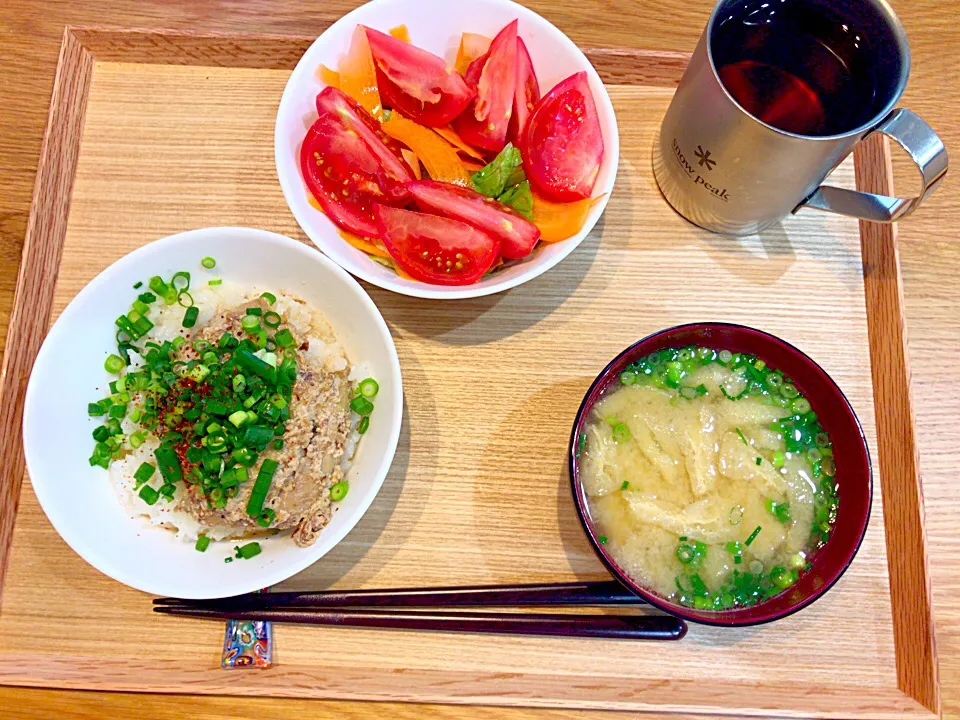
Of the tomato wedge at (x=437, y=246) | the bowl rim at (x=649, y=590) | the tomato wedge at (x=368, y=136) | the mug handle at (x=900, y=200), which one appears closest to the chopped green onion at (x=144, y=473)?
the tomato wedge at (x=437, y=246)

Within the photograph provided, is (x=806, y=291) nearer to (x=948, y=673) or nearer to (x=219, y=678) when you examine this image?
(x=948, y=673)

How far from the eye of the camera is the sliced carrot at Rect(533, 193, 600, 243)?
1735 mm

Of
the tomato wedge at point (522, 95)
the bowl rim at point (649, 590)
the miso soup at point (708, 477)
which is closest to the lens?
the bowl rim at point (649, 590)

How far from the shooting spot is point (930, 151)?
1.50m

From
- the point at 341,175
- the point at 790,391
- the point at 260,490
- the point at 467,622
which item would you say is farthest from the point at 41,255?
the point at 790,391

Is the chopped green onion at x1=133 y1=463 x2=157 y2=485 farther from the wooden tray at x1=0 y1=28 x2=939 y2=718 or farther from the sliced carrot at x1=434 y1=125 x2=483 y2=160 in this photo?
the sliced carrot at x1=434 y1=125 x2=483 y2=160

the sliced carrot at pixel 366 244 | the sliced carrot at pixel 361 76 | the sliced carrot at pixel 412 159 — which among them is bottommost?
the sliced carrot at pixel 366 244

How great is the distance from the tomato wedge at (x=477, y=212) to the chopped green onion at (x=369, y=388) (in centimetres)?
45

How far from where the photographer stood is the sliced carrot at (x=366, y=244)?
1.75m

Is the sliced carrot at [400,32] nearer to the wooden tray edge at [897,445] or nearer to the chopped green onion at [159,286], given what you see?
the chopped green onion at [159,286]

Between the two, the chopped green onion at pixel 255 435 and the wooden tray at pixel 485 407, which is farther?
the wooden tray at pixel 485 407

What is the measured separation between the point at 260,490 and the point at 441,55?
4.09 feet

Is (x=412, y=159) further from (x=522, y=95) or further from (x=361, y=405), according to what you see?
(x=361, y=405)

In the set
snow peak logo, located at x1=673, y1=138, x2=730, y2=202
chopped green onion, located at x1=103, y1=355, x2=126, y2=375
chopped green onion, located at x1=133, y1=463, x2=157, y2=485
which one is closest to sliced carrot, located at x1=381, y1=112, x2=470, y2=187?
snow peak logo, located at x1=673, y1=138, x2=730, y2=202
